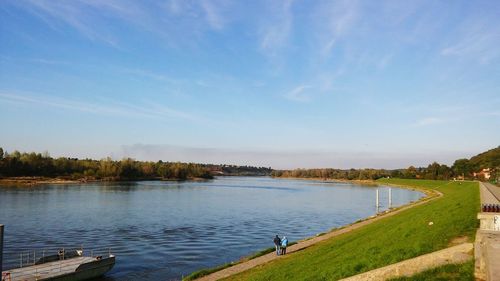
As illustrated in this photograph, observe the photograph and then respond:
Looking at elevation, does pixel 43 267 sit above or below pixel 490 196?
below

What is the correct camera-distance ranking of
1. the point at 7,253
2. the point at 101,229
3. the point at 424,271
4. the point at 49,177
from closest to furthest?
the point at 424,271 → the point at 7,253 → the point at 101,229 → the point at 49,177

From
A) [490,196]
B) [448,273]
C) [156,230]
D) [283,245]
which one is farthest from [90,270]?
[490,196]

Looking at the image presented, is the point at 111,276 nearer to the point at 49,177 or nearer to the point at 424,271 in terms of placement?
the point at 424,271

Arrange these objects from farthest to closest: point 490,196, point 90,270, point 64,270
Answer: point 490,196 → point 90,270 → point 64,270

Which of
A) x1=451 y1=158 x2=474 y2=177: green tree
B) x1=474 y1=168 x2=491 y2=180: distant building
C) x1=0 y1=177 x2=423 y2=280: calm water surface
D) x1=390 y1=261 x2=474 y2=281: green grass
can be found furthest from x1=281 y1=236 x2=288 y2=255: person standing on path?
x1=474 y1=168 x2=491 y2=180: distant building

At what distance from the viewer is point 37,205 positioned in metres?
71.8

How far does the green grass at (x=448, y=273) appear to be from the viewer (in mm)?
11500

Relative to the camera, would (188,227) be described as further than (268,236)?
Yes

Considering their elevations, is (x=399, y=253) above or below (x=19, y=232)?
above

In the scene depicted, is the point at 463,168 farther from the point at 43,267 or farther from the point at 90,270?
the point at 43,267

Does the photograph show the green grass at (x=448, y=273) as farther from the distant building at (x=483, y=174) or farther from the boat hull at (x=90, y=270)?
the distant building at (x=483, y=174)

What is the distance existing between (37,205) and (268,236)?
45.1 metres

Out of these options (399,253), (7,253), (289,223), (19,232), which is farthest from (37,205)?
(399,253)

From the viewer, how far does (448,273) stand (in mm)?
12000
